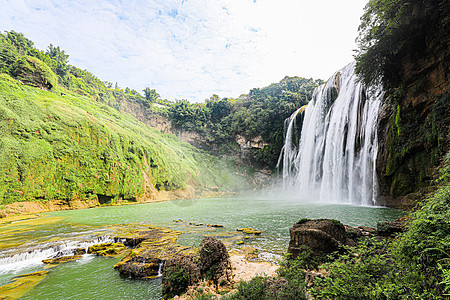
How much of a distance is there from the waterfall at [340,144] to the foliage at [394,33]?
6.27ft

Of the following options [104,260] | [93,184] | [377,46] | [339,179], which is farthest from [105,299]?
[339,179]

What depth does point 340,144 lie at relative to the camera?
779 inches

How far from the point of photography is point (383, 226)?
6.17 metres

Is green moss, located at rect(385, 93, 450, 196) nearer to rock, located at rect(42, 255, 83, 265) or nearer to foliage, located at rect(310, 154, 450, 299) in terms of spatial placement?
foliage, located at rect(310, 154, 450, 299)

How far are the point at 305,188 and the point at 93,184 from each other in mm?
26316

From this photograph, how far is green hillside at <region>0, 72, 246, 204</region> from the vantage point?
15469 mm

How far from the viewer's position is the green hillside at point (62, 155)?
15.5 meters

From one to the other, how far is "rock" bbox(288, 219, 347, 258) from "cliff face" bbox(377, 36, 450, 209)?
8322 mm

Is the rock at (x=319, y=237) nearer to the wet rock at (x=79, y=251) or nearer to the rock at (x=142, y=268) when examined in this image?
the rock at (x=142, y=268)

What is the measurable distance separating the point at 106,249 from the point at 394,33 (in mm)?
18204

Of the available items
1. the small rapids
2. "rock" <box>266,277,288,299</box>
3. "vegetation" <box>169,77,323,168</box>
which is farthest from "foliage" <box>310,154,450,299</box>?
"vegetation" <box>169,77,323,168</box>

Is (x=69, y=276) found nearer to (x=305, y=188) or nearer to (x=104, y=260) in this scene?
(x=104, y=260)

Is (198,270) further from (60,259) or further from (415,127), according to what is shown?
(415,127)

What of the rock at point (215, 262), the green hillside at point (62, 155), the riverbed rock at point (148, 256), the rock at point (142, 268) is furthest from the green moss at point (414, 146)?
the green hillside at point (62, 155)
